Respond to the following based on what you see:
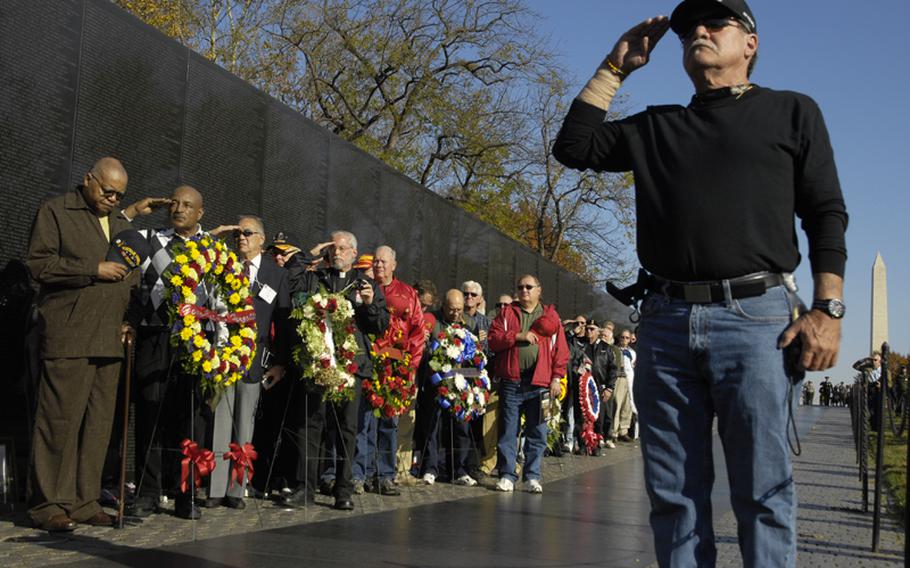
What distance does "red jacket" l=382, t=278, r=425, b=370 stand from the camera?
11570 millimetres

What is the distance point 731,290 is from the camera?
390cm

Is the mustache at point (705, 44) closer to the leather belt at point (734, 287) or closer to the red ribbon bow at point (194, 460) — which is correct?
the leather belt at point (734, 287)

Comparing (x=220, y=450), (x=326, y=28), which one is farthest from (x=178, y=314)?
(x=326, y=28)

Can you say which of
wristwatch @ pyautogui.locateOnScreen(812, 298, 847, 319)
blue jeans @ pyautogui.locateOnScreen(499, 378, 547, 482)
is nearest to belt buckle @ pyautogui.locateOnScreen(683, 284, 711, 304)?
wristwatch @ pyautogui.locateOnScreen(812, 298, 847, 319)

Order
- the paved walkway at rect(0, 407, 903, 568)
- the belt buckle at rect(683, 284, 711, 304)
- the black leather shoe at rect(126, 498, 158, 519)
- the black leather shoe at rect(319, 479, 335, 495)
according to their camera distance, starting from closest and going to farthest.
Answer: the belt buckle at rect(683, 284, 711, 304), the paved walkway at rect(0, 407, 903, 568), the black leather shoe at rect(126, 498, 158, 519), the black leather shoe at rect(319, 479, 335, 495)

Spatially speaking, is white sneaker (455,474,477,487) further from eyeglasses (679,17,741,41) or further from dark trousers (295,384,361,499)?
eyeglasses (679,17,741,41)

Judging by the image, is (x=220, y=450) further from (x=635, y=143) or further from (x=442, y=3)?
(x=442, y=3)

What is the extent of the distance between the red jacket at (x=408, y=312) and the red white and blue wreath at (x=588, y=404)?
7889mm

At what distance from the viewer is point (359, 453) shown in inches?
451

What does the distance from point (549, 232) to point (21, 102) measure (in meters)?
41.1

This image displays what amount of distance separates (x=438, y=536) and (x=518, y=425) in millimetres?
4938

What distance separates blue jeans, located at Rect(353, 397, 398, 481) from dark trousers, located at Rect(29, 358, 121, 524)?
3382 millimetres

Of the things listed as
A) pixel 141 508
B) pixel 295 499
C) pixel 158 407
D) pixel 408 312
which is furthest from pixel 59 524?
pixel 408 312

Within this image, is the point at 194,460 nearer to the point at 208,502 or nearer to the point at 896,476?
the point at 208,502
